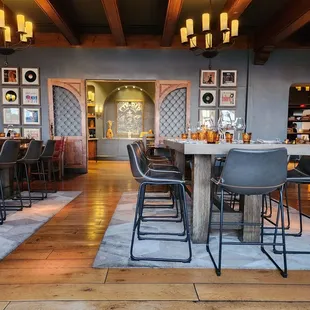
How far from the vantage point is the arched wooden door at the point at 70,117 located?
6.72 metres

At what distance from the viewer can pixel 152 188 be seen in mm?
5191

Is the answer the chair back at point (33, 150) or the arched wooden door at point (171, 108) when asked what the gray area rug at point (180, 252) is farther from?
the arched wooden door at point (171, 108)

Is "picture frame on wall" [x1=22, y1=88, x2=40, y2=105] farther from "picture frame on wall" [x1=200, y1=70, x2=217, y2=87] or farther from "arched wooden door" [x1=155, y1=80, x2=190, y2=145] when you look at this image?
"picture frame on wall" [x1=200, y1=70, x2=217, y2=87]

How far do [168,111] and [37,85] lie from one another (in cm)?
331

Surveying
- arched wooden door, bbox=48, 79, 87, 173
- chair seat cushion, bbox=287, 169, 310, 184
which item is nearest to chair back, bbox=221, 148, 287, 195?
chair seat cushion, bbox=287, 169, 310, 184

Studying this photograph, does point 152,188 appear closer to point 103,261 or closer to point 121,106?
point 103,261

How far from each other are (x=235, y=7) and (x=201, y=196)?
12.5 ft

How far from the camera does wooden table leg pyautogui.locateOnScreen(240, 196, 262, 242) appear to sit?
2.41 meters

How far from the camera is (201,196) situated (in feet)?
7.80

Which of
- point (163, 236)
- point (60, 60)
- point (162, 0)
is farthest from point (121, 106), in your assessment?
point (163, 236)

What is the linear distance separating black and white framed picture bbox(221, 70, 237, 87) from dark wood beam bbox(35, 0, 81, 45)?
3.65m

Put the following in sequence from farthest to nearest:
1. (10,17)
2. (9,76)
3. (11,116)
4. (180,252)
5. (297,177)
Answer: (11,116) < (9,76) < (10,17) < (297,177) < (180,252)

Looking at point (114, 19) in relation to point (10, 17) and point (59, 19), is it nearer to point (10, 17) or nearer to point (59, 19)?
point (59, 19)

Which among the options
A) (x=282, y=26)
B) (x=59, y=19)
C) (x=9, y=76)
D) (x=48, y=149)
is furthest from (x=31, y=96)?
(x=282, y=26)
